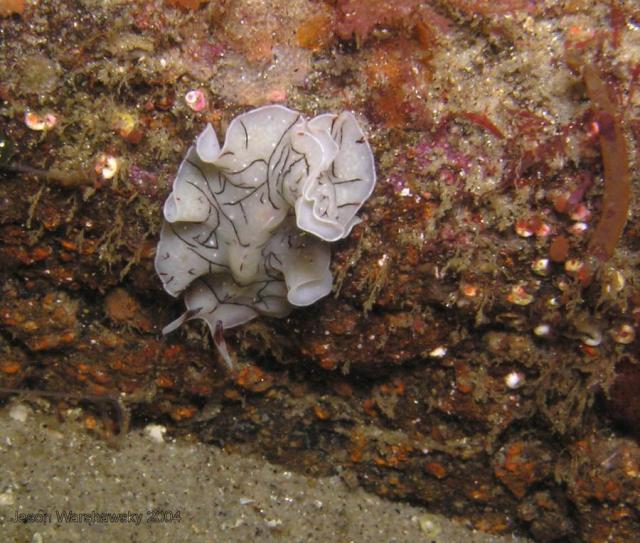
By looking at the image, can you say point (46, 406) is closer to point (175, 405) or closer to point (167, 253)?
point (175, 405)

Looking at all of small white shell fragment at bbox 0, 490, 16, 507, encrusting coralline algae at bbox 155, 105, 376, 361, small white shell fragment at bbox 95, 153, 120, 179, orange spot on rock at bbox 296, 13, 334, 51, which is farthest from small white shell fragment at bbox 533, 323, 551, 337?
small white shell fragment at bbox 0, 490, 16, 507

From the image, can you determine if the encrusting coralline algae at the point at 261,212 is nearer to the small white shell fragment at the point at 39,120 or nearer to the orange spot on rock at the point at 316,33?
the orange spot on rock at the point at 316,33

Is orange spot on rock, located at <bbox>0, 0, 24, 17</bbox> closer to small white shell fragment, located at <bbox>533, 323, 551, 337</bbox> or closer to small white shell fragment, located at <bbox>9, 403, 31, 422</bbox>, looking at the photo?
small white shell fragment, located at <bbox>9, 403, 31, 422</bbox>

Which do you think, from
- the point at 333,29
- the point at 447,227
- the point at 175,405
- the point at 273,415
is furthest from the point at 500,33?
the point at 175,405

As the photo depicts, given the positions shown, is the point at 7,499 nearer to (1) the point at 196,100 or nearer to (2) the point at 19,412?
(2) the point at 19,412

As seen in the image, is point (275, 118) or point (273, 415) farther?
point (273, 415)

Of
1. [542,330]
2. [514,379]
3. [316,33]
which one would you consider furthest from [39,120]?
[514,379]
